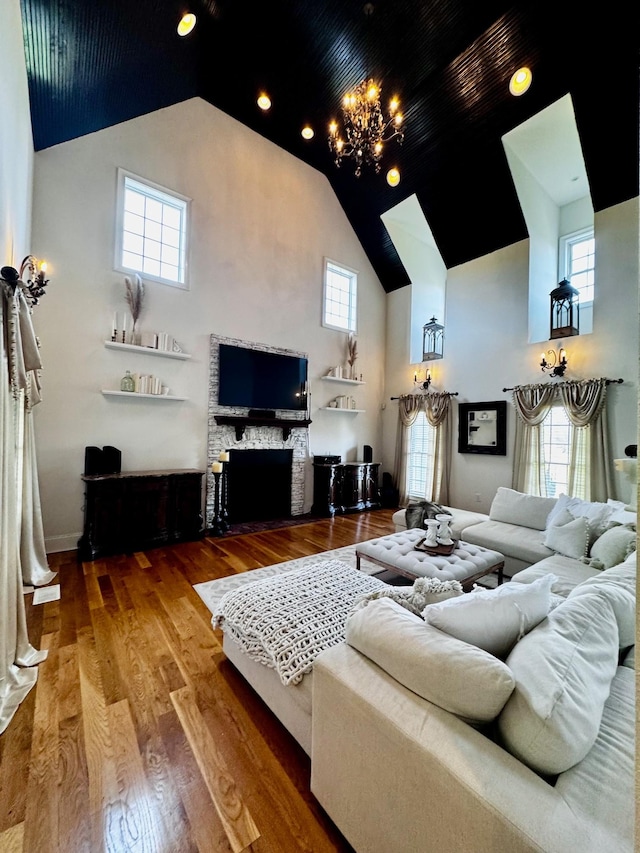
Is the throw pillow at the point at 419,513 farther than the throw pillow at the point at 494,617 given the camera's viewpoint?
Yes

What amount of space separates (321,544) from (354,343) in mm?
4016

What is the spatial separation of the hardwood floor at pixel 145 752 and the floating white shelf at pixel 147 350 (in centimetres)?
292

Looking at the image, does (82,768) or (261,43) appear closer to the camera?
(82,768)

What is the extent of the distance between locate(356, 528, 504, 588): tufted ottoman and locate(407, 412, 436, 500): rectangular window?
134 inches

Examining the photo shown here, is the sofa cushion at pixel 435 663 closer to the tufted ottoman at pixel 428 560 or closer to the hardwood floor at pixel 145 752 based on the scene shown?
the hardwood floor at pixel 145 752

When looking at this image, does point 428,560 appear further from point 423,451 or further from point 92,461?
point 423,451

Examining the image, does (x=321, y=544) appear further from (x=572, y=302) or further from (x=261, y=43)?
(x=261, y=43)

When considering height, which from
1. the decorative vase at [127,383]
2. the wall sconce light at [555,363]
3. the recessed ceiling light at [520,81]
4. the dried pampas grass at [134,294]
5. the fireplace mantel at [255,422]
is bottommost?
the fireplace mantel at [255,422]

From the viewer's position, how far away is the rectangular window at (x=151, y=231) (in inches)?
173

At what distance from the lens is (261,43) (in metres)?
4.08

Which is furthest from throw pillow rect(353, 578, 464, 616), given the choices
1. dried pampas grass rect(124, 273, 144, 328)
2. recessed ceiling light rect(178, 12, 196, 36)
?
recessed ceiling light rect(178, 12, 196, 36)

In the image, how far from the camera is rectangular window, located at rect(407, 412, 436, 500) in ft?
21.4

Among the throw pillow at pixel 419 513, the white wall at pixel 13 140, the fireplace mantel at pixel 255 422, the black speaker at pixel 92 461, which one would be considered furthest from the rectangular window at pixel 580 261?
the black speaker at pixel 92 461

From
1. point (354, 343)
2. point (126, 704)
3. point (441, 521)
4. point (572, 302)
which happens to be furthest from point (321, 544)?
point (572, 302)
